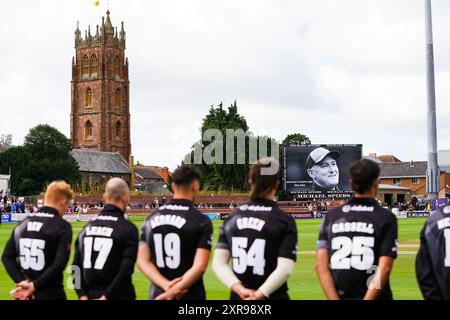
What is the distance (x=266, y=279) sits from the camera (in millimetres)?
6945

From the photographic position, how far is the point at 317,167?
7144 cm

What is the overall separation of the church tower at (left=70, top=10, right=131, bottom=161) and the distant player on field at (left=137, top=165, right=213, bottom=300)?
14349 centimetres

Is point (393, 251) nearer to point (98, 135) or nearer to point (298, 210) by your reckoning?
point (298, 210)

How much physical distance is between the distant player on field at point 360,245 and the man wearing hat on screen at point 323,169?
63.7 metres

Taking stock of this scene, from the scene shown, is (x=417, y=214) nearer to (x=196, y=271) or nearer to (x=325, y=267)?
(x=325, y=267)

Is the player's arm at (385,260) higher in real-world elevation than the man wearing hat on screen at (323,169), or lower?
lower

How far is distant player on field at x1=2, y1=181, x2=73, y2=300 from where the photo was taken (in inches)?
301

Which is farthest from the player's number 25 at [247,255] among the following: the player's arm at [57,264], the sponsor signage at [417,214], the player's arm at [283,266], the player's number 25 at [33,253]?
the sponsor signage at [417,214]

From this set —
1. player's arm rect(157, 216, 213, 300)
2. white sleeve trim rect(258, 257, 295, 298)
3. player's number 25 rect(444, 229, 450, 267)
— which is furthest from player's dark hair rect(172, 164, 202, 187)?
player's number 25 rect(444, 229, 450, 267)

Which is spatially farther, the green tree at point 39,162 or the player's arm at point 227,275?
the green tree at point 39,162

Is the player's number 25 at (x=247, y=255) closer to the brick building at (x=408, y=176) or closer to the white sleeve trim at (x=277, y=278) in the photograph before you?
the white sleeve trim at (x=277, y=278)

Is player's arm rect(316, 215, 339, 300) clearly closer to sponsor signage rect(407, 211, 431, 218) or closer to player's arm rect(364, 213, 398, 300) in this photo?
player's arm rect(364, 213, 398, 300)

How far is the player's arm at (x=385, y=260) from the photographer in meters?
6.68
